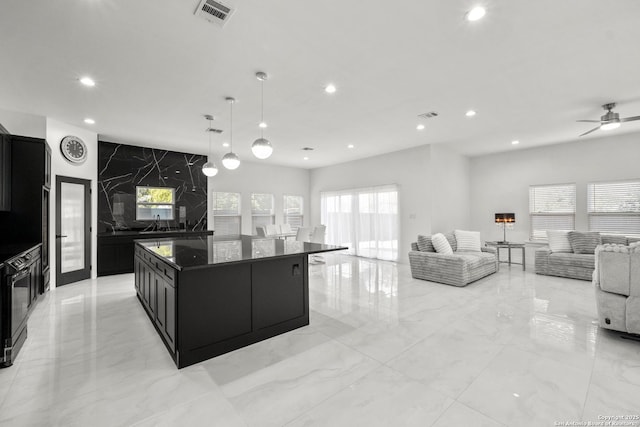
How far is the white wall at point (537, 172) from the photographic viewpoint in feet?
18.9

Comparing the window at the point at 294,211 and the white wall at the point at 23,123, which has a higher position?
the white wall at the point at 23,123

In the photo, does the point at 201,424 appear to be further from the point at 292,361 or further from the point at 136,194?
the point at 136,194

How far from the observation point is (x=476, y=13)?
226cm

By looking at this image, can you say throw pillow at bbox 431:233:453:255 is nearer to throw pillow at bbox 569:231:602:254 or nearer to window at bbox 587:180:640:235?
throw pillow at bbox 569:231:602:254

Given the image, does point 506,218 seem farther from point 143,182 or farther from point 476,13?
point 143,182

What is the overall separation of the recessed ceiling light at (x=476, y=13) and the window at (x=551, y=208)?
6.01m

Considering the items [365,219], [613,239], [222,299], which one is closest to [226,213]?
[365,219]

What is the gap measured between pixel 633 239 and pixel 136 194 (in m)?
10.2

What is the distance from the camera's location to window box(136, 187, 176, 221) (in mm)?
6629

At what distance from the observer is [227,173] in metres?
7.99

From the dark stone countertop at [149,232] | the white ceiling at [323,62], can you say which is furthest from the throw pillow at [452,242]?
the dark stone countertop at [149,232]

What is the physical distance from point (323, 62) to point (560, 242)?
19.6 ft

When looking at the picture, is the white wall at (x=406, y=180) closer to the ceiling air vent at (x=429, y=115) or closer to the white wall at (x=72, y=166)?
the ceiling air vent at (x=429, y=115)

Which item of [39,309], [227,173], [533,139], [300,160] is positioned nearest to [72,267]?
[39,309]
